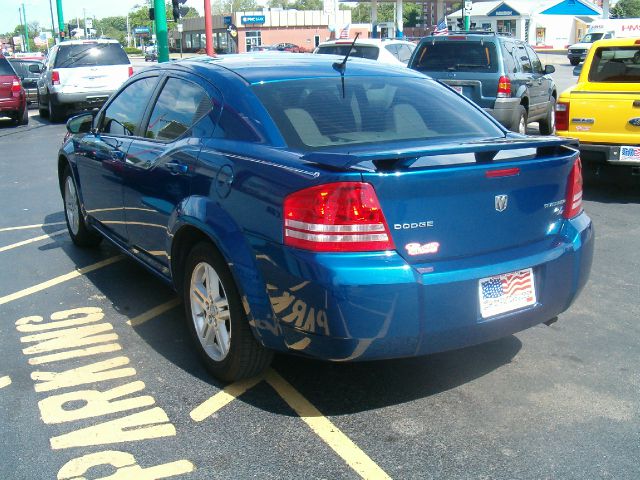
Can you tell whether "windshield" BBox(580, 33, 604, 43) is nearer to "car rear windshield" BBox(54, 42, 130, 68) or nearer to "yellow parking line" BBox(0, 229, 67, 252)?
"car rear windshield" BBox(54, 42, 130, 68)

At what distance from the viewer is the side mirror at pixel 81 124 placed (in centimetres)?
623

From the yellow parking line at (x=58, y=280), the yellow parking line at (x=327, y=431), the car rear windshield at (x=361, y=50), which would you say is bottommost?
the yellow parking line at (x=58, y=280)

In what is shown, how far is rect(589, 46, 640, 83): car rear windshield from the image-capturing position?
29.8 feet

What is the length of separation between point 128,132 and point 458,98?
89.0 inches

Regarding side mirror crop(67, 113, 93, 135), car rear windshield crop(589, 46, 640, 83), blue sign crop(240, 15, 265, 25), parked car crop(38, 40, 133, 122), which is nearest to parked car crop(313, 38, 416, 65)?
parked car crop(38, 40, 133, 122)

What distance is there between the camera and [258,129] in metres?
3.91

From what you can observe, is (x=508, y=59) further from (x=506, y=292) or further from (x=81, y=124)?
(x=506, y=292)

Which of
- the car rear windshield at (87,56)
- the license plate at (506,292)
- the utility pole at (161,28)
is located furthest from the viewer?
the utility pole at (161,28)

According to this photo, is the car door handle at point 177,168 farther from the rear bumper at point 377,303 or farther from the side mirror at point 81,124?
the side mirror at point 81,124

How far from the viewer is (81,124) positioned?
6285 millimetres

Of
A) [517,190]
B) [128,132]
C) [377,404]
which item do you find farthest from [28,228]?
[517,190]

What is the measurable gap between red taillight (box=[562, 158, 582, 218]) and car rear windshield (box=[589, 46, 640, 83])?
5696 mm

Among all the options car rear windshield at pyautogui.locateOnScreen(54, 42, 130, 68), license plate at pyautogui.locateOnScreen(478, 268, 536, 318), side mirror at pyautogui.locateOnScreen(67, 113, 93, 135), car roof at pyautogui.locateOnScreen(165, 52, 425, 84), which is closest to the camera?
license plate at pyautogui.locateOnScreen(478, 268, 536, 318)

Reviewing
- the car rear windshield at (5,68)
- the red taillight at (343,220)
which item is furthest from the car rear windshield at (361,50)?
the red taillight at (343,220)
